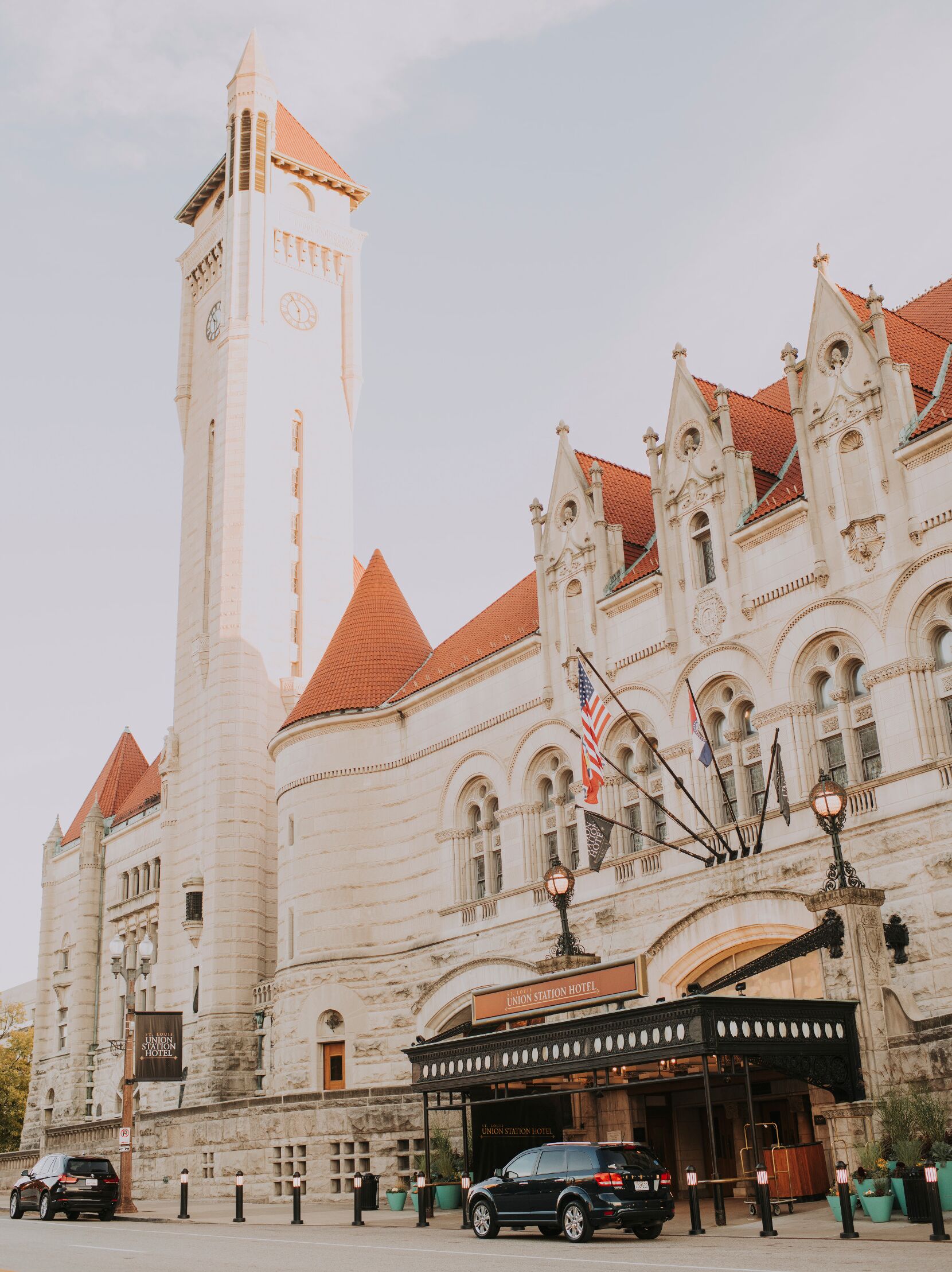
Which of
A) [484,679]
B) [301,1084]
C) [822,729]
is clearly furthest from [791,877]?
[301,1084]

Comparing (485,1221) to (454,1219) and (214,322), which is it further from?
(214,322)

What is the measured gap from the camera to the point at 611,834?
2712 centimetres

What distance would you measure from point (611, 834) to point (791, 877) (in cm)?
542

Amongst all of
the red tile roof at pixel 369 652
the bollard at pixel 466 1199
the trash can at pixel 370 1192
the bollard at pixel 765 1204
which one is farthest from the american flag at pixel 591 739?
the red tile roof at pixel 369 652

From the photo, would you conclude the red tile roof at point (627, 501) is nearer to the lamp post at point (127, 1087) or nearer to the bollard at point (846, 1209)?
Result: the lamp post at point (127, 1087)

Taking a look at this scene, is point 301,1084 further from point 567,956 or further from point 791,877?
point 791,877

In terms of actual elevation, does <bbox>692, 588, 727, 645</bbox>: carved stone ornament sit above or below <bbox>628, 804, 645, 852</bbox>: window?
above

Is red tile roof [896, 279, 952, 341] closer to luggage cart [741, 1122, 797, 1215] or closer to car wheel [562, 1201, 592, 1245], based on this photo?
luggage cart [741, 1122, 797, 1215]

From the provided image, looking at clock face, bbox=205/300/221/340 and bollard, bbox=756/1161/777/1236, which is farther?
clock face, bbox=205/300/221/340

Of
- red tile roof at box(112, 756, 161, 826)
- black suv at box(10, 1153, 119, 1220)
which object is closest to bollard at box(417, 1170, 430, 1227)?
black suv at box(10, 1153, 119, 1220)

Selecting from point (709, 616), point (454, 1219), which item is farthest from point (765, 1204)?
point (709, 616)

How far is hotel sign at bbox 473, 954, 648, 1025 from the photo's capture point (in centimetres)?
1909

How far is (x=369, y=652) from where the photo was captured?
121 feet

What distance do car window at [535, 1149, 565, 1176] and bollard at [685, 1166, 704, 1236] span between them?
1642 millimetres
